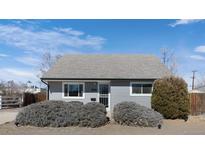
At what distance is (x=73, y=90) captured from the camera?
86.9ft

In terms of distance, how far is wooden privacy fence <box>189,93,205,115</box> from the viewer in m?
26.2

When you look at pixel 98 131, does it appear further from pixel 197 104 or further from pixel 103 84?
pixel 197 104

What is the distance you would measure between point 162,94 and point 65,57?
542 inches

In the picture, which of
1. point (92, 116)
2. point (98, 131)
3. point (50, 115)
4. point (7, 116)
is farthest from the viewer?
point (7, 116)

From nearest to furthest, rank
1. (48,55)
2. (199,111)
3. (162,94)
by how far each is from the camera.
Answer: (162,94), (199,111), (48,55)

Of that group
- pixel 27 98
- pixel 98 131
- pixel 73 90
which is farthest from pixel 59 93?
pixel 98 131

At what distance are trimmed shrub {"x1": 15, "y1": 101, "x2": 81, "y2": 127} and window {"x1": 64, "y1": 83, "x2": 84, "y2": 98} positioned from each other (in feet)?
33.9

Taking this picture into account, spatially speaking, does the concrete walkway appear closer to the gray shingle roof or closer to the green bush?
the green bush

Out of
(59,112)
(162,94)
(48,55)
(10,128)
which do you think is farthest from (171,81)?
(48,55)

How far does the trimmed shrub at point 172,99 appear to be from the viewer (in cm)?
1914

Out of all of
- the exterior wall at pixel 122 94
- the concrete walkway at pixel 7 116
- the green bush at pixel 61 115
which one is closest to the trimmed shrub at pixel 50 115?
the green bush at pixel 61 115

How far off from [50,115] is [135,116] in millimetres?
4001
